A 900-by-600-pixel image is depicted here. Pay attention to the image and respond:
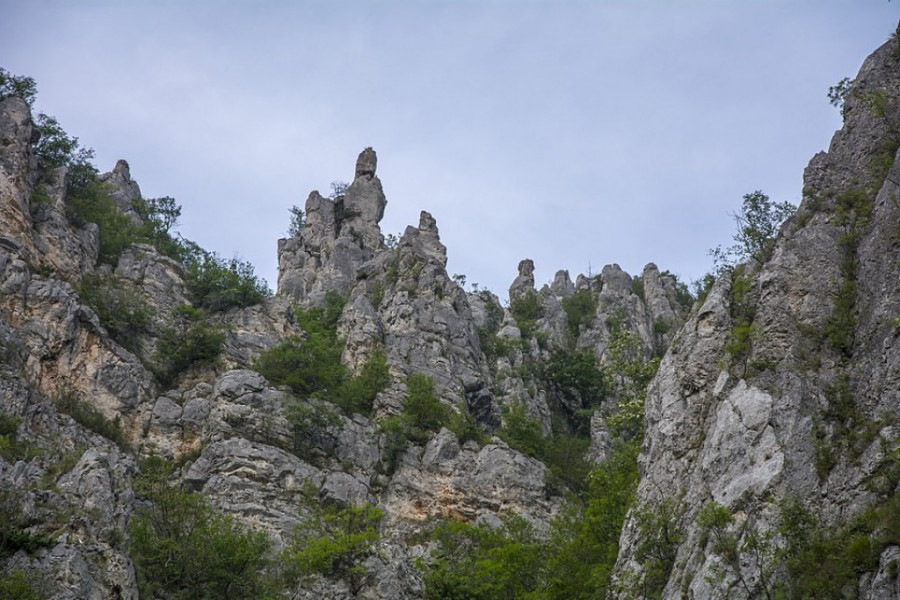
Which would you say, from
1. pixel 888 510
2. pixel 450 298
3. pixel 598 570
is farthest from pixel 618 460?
pixel 450 298

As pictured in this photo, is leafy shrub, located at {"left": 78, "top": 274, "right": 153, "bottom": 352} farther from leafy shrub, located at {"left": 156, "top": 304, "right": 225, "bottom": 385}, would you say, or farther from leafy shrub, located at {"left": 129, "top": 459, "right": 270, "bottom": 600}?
leafy shrub, located at {"left": 129, "top": 459, "right": 270, "bottom": 600}

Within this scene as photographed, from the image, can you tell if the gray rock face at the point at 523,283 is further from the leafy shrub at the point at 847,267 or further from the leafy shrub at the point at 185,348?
the leafy shrub at the point at 847,267

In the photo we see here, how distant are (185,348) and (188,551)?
21.9 meters

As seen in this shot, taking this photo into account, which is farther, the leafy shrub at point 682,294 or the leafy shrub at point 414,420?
the leafy shrub at point 682,294

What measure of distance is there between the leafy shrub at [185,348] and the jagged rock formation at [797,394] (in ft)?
101

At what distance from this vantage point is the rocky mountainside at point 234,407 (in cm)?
3494

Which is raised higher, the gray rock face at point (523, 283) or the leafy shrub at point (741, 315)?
the gray rock face at point (523, 283)

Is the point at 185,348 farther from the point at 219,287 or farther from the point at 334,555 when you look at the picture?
the point at 334,555

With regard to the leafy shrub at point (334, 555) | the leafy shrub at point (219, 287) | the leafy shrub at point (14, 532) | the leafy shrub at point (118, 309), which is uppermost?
the leafy shrub at point (219, 287)

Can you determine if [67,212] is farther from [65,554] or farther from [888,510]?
[888,510]

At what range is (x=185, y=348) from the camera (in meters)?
55.1

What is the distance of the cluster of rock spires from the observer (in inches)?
1112

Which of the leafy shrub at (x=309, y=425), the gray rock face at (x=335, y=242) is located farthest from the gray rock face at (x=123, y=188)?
the leafy shrub at (x=309, y=425)

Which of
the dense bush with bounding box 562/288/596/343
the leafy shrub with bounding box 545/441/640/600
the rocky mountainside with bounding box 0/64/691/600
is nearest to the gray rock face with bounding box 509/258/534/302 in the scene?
the dense bush with bounding box 562/288/596/343
